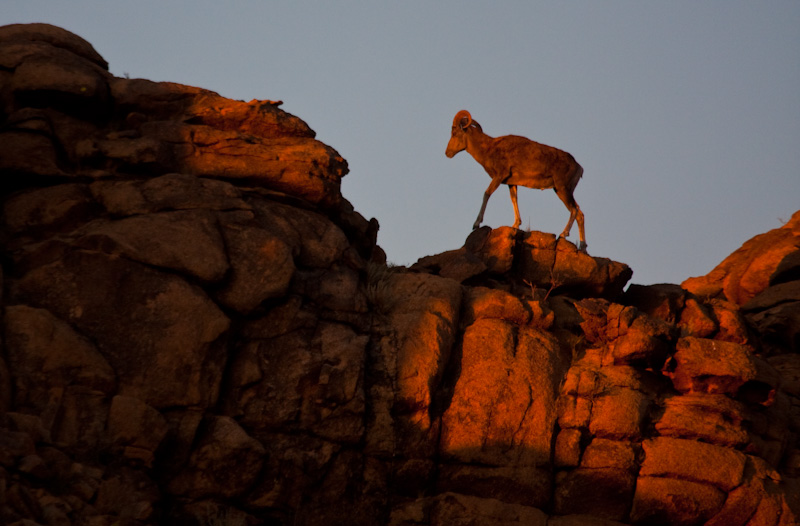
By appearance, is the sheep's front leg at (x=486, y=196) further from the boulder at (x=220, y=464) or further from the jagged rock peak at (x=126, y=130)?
the boulder at (x=220, y=464)

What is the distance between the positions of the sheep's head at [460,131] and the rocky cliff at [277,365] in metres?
6.90

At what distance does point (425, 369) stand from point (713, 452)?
A: 4.16m

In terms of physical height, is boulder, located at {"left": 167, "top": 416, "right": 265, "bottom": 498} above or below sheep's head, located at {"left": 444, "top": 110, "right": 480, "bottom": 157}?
below

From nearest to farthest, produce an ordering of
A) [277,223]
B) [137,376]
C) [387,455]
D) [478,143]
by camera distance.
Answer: [137,376] → [387,455] → [277,223] → [478,143]

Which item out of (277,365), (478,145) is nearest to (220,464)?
(277,365)

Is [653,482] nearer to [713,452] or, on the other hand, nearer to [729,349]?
[713,452]

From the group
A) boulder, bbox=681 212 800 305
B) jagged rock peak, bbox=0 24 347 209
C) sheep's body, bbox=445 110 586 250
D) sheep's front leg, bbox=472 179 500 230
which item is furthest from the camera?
boulder, bbox=681 212 800 305

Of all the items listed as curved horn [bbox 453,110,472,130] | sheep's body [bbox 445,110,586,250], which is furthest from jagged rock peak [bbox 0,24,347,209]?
curved horn [bbox 453,110,472,130]

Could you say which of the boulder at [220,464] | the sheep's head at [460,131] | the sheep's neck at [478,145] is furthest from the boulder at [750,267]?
the boulder at [220,464]

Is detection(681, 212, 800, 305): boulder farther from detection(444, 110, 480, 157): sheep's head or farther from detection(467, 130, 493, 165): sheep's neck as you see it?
detection(444, 110, 480, 157): sheep's head

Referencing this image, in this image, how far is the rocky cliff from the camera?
32.1 ft

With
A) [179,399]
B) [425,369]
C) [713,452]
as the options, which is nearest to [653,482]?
[713,452]

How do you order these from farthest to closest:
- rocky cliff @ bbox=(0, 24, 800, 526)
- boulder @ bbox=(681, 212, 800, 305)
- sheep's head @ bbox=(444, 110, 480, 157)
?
sheep's head @ bbox=(444, 110, 480, 157), boulder @ bbox=(681, 212, 800, 305), rocky cliff @ bbox=(0, 24, 800, 526)

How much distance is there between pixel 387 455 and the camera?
11.2 m
